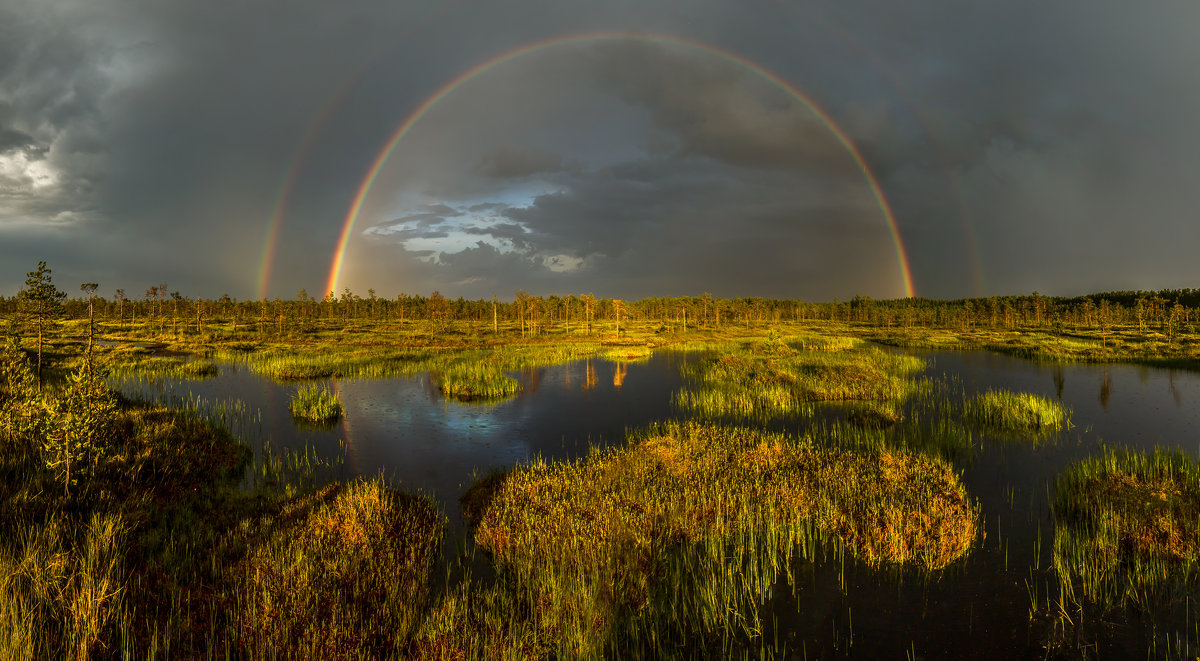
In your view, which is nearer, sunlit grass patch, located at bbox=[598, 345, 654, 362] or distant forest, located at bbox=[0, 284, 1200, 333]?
sunlit grass patch, located at bbox=[598, 345, 654, 362]

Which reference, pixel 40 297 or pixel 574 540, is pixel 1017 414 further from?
pixel 40 297

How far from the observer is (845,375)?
30.8m

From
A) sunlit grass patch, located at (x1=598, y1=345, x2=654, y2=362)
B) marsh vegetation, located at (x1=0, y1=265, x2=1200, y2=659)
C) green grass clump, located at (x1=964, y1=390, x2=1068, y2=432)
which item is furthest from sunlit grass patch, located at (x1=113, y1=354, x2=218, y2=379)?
green grass clump, located at (x1=964, y1=390, x2=1068, y2=432)

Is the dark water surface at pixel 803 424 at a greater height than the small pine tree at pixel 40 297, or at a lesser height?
lesser

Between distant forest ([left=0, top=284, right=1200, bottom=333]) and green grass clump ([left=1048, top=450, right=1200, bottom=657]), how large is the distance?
79.1 metres

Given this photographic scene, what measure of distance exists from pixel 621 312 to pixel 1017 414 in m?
122

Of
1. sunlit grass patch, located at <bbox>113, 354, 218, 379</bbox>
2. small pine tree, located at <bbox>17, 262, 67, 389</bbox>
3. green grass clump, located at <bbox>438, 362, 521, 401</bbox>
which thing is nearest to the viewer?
small pine tree, located at <bbox>17, 262, 67, 389</bbox>

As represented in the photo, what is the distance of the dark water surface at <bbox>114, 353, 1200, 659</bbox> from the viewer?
775cm

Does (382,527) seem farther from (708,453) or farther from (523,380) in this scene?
(523,380)

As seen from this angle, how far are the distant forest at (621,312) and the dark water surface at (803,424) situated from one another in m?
57.5

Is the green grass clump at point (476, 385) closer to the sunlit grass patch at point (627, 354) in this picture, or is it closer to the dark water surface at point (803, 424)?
the dark water surface at point (803, 424)

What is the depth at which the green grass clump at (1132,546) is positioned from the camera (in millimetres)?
7965

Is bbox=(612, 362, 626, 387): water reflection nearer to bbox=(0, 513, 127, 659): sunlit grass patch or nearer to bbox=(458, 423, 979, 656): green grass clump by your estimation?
bbox=(458, 423, 979, 656): green grass clump

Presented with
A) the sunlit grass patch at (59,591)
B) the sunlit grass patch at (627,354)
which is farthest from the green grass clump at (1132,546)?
the sunlit grass patch at (627,354)
